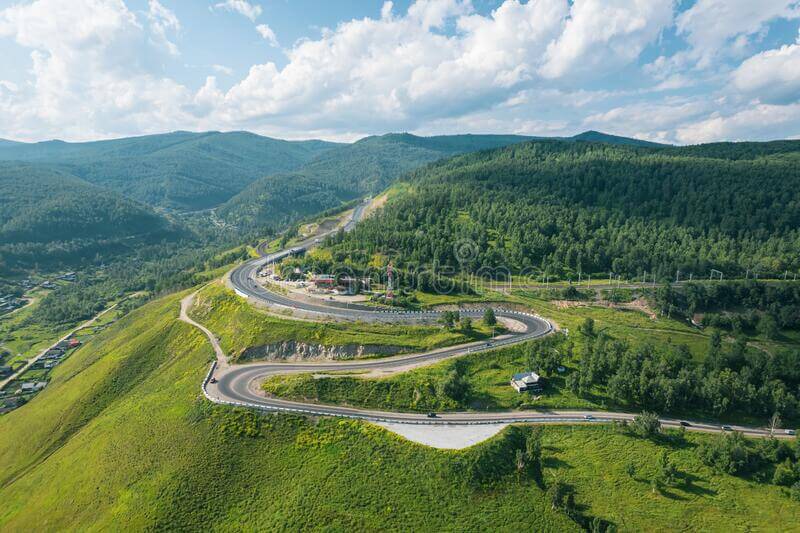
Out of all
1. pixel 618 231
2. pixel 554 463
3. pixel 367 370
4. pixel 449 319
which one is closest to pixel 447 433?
pixel 554 463

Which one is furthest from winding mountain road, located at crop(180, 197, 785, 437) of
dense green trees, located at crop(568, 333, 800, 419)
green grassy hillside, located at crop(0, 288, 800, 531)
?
dense green trees, located at crop(568, 333, 800, 419)

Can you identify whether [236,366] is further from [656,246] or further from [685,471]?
[656,246]

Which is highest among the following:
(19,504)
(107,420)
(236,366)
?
(236,366)

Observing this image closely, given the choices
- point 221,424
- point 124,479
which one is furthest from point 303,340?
point 124,479

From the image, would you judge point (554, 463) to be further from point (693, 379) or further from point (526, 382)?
point (693, 379)

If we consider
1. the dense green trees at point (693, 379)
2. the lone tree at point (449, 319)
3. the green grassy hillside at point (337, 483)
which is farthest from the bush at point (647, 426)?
the lone tree at point (449, 319)

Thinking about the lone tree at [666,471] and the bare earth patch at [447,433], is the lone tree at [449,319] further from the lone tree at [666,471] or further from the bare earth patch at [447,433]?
the lone tree at [666,471]
